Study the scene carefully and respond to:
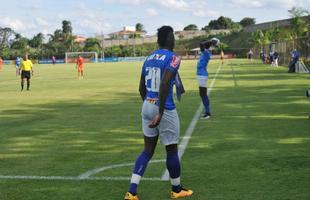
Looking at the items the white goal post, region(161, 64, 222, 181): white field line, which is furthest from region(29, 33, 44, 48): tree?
region(161, 64, 222, 181): white field line

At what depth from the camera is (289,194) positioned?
6145 mm

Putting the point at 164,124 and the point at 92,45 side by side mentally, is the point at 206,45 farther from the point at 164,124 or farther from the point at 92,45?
the point at 92,45

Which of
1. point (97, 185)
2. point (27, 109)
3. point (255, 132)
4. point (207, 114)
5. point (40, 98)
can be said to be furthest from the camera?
point (40, 98)

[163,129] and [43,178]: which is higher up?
[163,129]

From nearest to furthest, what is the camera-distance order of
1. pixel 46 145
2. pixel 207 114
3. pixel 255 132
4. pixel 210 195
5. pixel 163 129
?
pixel 163 129
pixel 210 195
pixel 46 145
pixel 255 132
pixel 207 114

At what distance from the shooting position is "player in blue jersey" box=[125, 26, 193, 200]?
5.61 meters

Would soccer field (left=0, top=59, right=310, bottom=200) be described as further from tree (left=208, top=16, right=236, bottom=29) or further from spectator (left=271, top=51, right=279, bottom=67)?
tree (left=208, top=16, right=236, bottom=29)

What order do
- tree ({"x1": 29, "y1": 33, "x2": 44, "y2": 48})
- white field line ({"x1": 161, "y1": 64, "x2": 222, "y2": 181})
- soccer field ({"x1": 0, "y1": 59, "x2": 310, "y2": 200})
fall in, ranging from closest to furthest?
soccer field ({"x1": 0, "y1": 59, "x2": 310, "y2": 200})
white field line ({"x1": 161, "y1": 64, "x2": 222, "y2": 181})
tree ({"x1": 29, "y1": 33, "x2": 44, "y2": 48})

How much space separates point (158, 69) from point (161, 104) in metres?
0.40

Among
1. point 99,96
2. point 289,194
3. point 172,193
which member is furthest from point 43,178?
point 99,96

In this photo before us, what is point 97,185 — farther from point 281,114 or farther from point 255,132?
point 281,114

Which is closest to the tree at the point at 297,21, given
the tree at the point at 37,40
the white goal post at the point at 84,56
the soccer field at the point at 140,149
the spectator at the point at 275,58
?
the spectator at the point at 275,58

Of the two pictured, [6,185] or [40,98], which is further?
[40,98]

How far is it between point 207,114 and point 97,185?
6.77 meters
